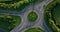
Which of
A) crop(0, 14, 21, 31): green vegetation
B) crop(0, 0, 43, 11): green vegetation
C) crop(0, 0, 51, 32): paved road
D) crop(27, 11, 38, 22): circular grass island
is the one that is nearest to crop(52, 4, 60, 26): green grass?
crop(0, 0, 51, 32): paved road

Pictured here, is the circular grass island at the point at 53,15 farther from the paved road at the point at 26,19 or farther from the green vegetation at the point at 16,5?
the green vegetation at the point at 16,5

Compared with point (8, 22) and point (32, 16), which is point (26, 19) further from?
point (8, 22)

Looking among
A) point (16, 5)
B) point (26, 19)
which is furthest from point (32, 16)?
point (16, 5)

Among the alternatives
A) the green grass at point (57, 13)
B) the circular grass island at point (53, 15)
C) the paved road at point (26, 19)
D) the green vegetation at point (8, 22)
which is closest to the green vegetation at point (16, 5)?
the paved road at point (26, 19)

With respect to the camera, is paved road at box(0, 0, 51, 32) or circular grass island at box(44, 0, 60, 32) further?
paved road at box(0, 0, 51, 32)

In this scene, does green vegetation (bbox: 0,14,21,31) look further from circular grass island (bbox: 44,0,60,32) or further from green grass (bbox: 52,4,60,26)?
green grass (bbox: 52,4,60,26)

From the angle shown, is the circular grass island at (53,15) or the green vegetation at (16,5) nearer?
the circular grass island at (53,15)

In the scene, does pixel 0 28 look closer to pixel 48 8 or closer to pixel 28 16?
pixel 28 16

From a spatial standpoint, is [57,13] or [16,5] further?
[57,13]

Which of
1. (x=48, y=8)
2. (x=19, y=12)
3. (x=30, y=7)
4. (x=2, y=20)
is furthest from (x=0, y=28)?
(x=48, y=8)

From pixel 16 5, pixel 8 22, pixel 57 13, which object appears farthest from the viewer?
pixel 57 13
